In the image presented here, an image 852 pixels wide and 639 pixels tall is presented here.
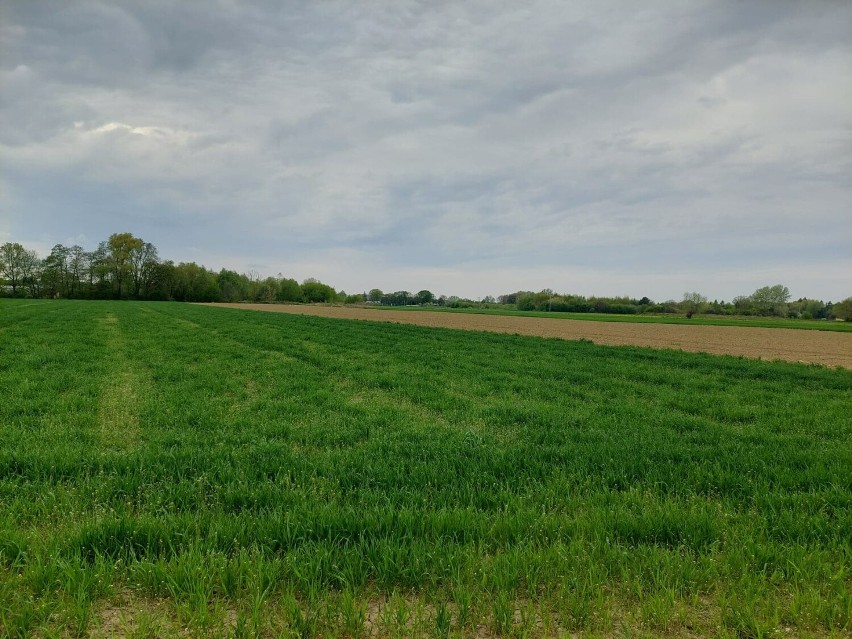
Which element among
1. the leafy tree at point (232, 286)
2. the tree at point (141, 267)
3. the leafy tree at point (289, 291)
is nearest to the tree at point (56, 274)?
the tree at point (141, 267)

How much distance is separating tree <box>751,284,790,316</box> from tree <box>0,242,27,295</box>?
22097cm

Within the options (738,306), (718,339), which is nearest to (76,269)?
(718,339)

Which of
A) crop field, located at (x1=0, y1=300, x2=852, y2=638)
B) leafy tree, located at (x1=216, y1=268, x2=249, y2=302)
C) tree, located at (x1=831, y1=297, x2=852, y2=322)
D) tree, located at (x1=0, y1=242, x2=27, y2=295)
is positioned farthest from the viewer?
leafy tree, located at (x1=216, y1=268, x2=249, y2=302)

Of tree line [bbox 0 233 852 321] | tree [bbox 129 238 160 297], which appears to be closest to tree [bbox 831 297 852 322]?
tree line [bbox 0 233 852 321]

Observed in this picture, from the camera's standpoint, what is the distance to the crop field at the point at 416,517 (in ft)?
9.53

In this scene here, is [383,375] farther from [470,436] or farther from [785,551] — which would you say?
[785,551]

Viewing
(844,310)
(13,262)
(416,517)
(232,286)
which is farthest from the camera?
(232,286)

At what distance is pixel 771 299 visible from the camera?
138125mm

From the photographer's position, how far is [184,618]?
2.84 metres

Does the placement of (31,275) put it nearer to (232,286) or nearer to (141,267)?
(141,267)

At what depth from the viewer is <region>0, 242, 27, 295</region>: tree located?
119m

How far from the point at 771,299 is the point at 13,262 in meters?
229

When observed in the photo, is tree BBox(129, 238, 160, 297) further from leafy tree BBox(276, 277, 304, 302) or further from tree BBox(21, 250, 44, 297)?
leafy tree BBox(276, 277, 304, 302)

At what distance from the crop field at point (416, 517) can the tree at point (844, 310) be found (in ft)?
441
